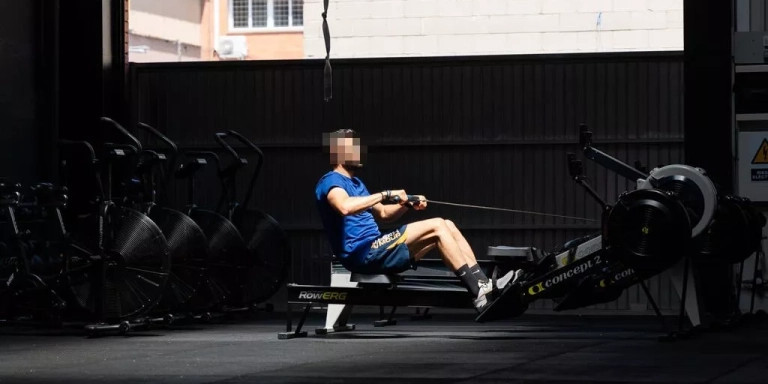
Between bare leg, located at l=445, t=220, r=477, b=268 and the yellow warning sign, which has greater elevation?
the yellow warning sign

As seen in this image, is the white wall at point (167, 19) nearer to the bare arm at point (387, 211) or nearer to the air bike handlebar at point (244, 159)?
the air bike handlebar at point (244, 159)

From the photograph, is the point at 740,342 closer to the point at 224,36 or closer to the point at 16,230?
the point at 16,230

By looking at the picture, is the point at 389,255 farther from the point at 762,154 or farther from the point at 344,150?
the point at 762,154

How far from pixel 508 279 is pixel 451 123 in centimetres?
319

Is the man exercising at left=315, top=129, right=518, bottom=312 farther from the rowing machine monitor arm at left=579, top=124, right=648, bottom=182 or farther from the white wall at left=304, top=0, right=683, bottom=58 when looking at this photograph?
the white wall at left=304, top=0, right=683, bottom=58

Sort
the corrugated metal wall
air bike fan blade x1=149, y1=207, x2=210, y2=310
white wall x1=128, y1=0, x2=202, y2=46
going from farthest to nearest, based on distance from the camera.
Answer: white wall x1=128, y1=0, x2=202, y2=46 < the corrugated metal wall < air bike fan blade x1=149, y1=207, x2=210, y2=310

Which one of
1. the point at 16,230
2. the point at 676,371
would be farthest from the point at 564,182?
the point at 676,371

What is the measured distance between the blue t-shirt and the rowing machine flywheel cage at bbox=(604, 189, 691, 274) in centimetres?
178

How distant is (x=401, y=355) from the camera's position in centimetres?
929

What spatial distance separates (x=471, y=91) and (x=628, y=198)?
3.91 m

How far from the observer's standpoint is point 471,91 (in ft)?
44.9

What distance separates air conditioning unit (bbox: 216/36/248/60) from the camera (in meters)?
36.8

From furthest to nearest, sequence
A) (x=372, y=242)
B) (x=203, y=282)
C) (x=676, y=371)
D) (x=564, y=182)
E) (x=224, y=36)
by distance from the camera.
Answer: (x=224, y=36) → (x=564, y=182) → (x=203, y=282) → (x=372, y=242) → (x=676, y=371)

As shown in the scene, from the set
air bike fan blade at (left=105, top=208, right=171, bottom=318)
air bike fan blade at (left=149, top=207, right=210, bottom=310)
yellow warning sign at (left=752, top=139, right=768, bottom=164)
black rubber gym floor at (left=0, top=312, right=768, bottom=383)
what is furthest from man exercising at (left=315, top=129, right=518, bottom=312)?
yellow warning sign at (left=752, top=139, right=768, bottom=164)
